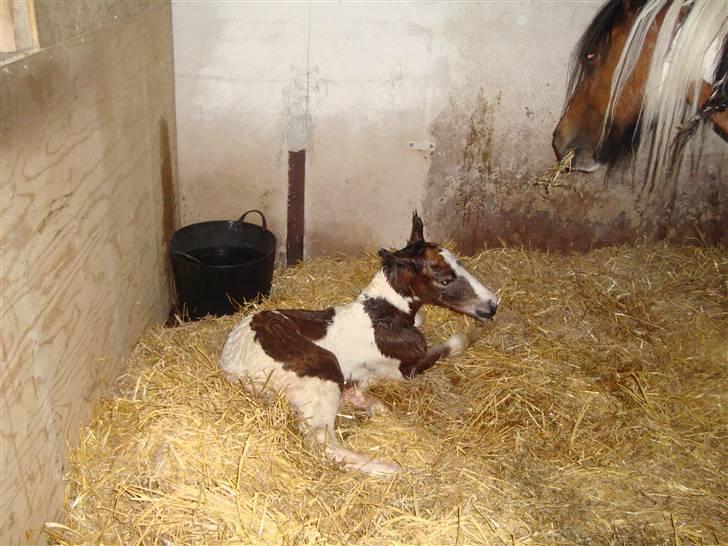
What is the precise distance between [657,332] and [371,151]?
8.49ft

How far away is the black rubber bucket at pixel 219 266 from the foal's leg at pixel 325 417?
3.94 feet

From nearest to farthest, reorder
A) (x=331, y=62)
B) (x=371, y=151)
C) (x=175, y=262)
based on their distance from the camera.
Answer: (x=175, y=262) < (x=331, y=62) < (x=371, y=151)

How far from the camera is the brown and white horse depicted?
480 cm

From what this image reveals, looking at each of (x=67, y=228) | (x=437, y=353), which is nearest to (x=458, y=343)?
(x=437, y=353)

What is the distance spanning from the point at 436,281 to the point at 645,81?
8.95 feet

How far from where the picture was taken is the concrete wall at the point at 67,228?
229cm

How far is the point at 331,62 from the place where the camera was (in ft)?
15.6

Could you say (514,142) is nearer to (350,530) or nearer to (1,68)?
(350,530)

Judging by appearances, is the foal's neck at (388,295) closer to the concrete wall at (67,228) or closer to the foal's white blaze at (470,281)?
the foal's white blaze at (470,281)

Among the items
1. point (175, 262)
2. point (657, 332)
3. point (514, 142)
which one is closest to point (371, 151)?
point (514, 142)

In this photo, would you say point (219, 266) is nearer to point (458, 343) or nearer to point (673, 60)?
point (458, 343)

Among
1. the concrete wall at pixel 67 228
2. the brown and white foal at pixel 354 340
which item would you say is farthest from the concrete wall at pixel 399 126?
the brown and white foal at pixel 354 340

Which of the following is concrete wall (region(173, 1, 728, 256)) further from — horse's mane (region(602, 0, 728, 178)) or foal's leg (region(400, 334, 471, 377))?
foal's leg (region(400, 334, 471, 377))

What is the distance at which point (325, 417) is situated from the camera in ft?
10.9
